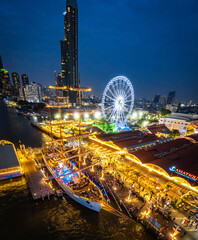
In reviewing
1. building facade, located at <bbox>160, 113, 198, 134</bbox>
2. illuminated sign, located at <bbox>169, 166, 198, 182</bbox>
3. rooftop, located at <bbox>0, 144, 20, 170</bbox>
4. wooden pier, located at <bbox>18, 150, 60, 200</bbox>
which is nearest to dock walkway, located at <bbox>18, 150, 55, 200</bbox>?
wooden pier, located at <bbox>18, 150, 60, 200</bbox>

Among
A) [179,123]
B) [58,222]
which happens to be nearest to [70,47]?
[179,123]

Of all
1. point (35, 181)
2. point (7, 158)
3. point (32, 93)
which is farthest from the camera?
point (32, 93)

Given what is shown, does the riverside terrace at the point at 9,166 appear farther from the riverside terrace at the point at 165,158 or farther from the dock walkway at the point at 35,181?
the riverside terrace at the point at 165,158

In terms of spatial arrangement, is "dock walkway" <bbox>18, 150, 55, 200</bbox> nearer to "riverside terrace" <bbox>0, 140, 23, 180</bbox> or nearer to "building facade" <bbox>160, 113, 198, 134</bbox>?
"riverside terrace" <bbox>0, 140, 23, 180</bbox>

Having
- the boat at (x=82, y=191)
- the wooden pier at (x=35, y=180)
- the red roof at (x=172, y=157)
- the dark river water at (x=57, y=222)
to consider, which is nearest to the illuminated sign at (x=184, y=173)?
the red roof at (x=172, y=157)

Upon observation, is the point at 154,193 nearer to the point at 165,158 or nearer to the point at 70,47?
the point at 165,158

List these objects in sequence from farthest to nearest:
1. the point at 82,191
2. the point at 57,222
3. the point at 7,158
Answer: the point at 7,158, the point at 82,191, the point at 57,222

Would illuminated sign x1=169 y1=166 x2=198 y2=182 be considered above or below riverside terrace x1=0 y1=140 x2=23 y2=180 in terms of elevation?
above
